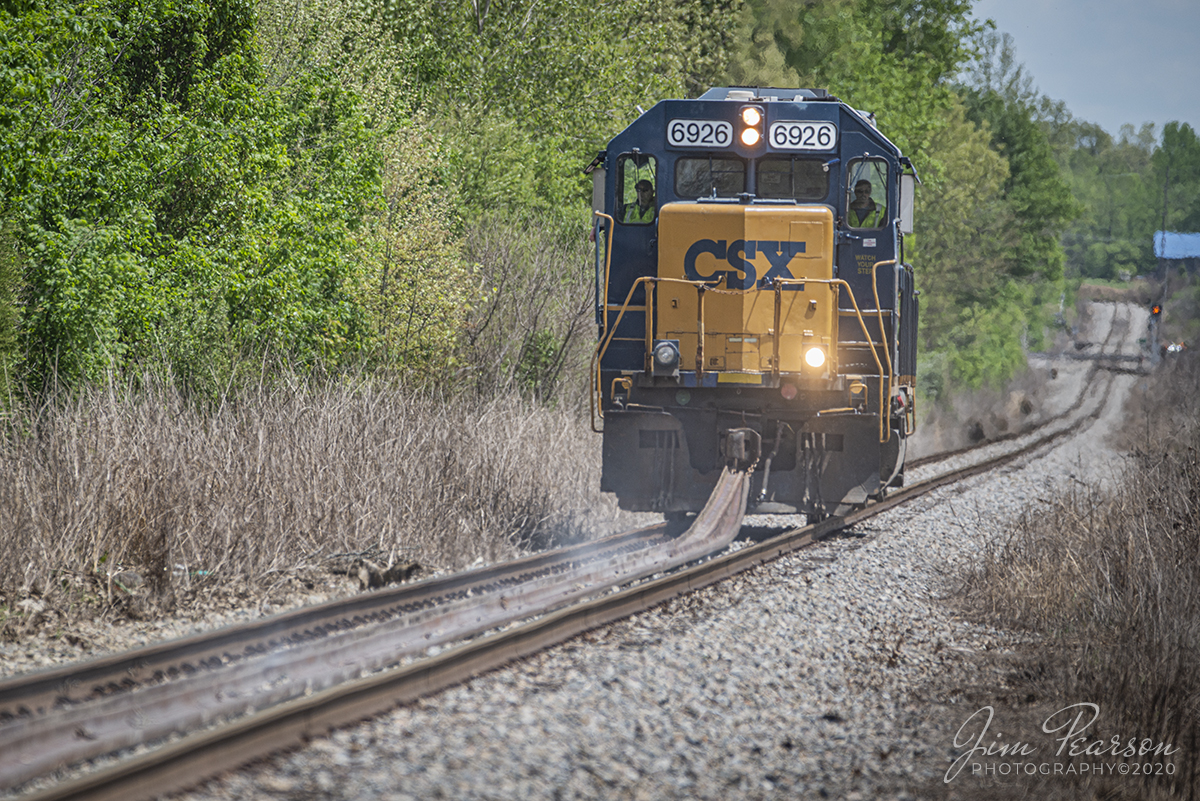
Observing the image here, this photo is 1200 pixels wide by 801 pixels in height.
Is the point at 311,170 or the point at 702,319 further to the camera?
the point at 311,170

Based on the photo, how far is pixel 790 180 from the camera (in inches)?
367

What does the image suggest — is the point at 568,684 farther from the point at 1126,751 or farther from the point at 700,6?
the point at 700,6

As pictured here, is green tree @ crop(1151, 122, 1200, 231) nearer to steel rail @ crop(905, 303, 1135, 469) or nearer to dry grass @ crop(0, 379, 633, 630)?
steel rail @ crop(905, 303, 1135, 469)

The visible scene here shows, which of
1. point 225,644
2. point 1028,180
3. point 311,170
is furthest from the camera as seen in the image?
point 1028,180

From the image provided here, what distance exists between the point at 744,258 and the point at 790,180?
2.90ft

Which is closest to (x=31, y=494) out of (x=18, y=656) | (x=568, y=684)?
(x=18, y=656)

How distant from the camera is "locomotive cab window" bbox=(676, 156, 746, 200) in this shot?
9.34 metres

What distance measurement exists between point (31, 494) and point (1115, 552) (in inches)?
292

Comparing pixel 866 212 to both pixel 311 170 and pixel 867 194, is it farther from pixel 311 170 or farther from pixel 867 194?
pixel 311 170

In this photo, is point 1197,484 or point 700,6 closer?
point 1197,484

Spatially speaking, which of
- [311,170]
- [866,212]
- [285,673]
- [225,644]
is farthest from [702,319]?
[311,170]

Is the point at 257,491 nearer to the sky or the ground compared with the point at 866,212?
nearer to the ground

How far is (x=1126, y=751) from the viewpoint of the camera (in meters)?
4.52

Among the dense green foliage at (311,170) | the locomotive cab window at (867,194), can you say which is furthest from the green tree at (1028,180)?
the locomotive cab window at (867,194)
